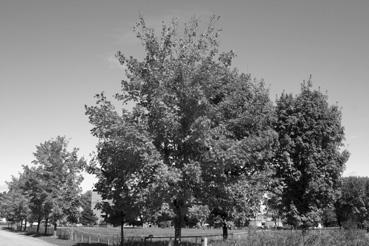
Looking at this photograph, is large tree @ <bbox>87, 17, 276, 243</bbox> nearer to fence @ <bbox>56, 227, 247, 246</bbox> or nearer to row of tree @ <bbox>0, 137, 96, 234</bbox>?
fence @ <bbox>56, 227, 247, 246</bbox>

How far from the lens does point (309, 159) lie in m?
29.2

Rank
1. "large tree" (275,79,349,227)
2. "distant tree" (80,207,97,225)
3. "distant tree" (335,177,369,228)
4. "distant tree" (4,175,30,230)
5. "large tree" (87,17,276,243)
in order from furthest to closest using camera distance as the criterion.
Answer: "distant tree" (80,207,97,225) → "distant tree" (335,177,369,228) → "distant tree" (4,175,30,230) → "large tree" (275,79,349,227) → "large tree" (87,17,276,243)

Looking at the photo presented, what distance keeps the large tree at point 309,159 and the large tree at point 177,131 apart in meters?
8.05

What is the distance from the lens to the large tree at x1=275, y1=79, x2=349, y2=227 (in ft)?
96.3

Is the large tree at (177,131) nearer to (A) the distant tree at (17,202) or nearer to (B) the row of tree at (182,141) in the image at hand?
(B) the row of tree at (182,141)

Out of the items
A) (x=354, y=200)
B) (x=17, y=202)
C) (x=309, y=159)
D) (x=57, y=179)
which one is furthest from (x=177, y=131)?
(x=354, y=200)

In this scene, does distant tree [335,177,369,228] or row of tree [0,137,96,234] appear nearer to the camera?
row of tree [0,137,96,234]

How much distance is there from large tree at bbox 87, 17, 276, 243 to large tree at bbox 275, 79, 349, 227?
805 cm

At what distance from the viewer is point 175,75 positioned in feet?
64.6

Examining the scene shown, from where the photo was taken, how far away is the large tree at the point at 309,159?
96.3 ft

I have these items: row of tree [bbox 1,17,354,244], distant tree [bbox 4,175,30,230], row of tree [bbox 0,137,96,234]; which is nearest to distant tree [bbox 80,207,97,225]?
distant tree [bbox 4,175,30,230]

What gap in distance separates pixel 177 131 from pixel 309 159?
1376 centimetres

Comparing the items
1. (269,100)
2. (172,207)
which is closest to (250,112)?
(269,100)

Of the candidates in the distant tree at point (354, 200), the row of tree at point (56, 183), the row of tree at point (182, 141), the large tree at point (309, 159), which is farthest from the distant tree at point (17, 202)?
the distant tree at point (354, 200)
